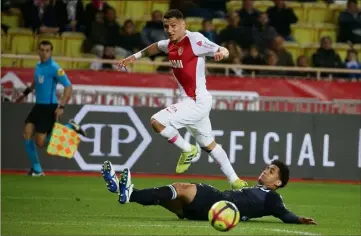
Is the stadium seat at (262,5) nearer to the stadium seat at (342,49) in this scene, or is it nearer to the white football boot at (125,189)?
the stadium seat at (342,49)

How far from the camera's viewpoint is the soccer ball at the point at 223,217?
11.0 metres

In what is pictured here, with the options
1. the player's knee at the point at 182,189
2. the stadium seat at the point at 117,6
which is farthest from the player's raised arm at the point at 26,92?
the player's knee at the point at 182,189

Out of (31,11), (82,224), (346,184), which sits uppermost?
(31,11)

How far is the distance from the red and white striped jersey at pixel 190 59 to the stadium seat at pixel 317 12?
12.6 m

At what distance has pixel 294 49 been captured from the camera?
1037 inches

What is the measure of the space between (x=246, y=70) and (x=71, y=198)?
9.05m

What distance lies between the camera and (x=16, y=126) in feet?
71.8

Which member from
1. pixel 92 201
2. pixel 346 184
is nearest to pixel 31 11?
pixel 346 184

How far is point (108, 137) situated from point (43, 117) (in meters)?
2.19

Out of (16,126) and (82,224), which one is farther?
(16,126)

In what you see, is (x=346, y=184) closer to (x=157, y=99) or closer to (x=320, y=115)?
(x=320, y=115)

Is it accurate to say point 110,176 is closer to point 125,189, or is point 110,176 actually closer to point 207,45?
point 125,189

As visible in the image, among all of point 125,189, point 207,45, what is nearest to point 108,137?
point 207,45

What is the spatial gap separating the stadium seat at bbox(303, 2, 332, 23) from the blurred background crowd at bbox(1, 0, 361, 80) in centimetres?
2
